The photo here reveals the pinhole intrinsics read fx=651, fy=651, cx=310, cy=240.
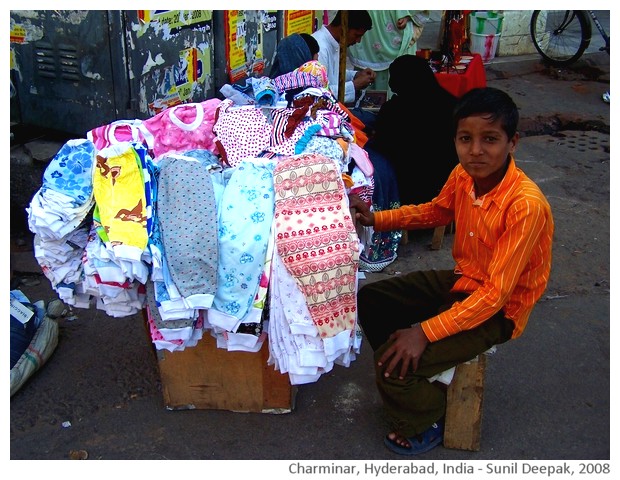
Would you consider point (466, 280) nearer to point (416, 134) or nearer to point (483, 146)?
point (483, 146)

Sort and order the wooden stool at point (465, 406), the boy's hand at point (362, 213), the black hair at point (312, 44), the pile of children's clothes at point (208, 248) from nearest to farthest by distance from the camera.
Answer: the pile of children's clothes at point (208, 248), the wooden stool at point (465, 406), the boy's hand at point (362, 213), the black hair at point (312, 44)

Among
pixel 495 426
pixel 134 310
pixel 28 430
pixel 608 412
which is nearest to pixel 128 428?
pixel 28 430

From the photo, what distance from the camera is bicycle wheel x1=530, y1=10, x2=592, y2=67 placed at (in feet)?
28.3

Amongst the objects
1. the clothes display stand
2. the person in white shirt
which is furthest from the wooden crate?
the person in white shirt

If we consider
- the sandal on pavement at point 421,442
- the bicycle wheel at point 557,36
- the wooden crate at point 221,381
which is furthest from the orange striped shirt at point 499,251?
the bicycle wheel at point 557,36

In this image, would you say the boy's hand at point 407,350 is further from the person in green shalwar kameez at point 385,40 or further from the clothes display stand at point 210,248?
the person in green shalwar kameez at point 385,40

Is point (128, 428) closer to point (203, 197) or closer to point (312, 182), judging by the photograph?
point (203, 197)

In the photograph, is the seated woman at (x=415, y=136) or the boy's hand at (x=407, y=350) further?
the seated woman at (x=415, y=136)

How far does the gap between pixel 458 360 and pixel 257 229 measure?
88cm

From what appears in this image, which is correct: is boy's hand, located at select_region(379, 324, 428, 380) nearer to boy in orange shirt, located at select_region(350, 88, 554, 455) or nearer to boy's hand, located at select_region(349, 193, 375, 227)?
boy in orange shirt, located at select_region(350, 88, 554, 455)

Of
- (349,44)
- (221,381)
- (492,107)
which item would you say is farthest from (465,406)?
(349,44)

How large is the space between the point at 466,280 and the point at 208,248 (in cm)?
99

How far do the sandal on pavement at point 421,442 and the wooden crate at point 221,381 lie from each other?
48 cm

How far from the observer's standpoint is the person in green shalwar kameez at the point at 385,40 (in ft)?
20.8
